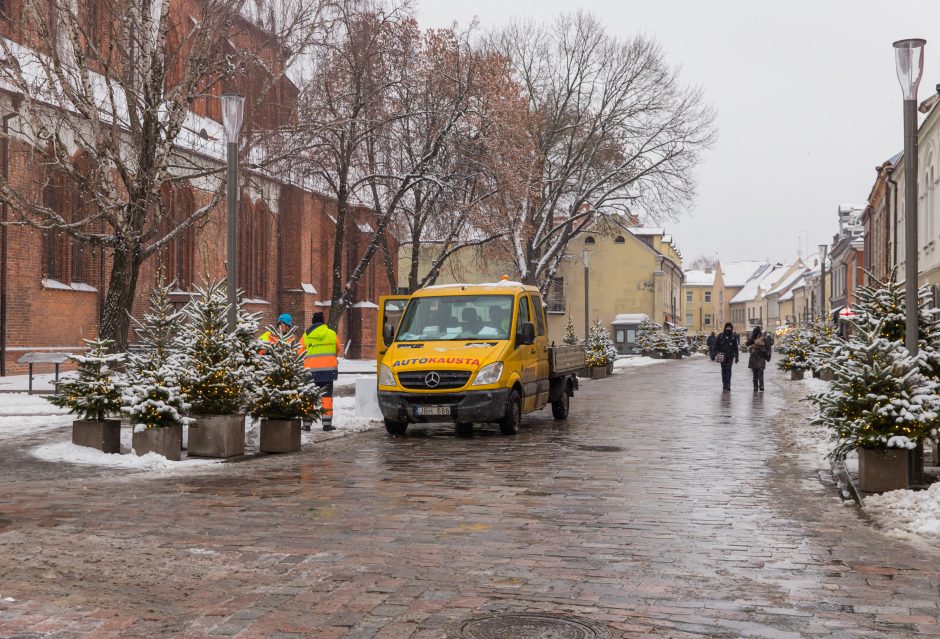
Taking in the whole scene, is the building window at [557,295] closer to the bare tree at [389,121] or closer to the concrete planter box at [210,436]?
the bare tree at [389,121]

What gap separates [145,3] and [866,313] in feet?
36.1

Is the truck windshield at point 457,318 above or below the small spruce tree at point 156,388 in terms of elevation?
above

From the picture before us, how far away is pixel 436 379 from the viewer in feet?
47.4

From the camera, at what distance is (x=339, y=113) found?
22.0 metres

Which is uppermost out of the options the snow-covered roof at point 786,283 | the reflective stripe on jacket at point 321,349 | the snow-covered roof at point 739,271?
the snow-covered roof at point 739,271

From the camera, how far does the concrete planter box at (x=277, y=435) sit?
12.9 meters

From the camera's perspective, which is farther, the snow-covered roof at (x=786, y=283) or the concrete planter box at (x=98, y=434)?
the snow-covered roof at (x=786, y=283)

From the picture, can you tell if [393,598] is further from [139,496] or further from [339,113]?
[339,113]

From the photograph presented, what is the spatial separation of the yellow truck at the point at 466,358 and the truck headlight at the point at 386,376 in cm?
1

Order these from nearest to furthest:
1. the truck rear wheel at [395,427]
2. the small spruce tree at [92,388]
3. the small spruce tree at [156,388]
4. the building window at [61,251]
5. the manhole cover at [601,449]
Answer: the small spruce tree at [156,388] < the small spruce tree at [92,388] < the manhole cover at [601,449] < the truck rear wheel at [395,427] < the building window at [61,251]

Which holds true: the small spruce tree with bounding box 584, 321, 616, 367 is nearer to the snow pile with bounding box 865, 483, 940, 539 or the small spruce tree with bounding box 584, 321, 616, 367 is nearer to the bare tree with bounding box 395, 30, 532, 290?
the bare tree with bounding box 395, 30, 532, 290

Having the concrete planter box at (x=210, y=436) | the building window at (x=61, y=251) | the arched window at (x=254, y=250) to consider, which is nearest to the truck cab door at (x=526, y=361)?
the concrete planter box at (x=210, y=436)

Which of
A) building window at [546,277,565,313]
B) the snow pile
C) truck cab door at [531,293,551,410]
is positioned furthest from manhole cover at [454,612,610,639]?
building window at [546,277,565,313]

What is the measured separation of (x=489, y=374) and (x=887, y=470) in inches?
249
